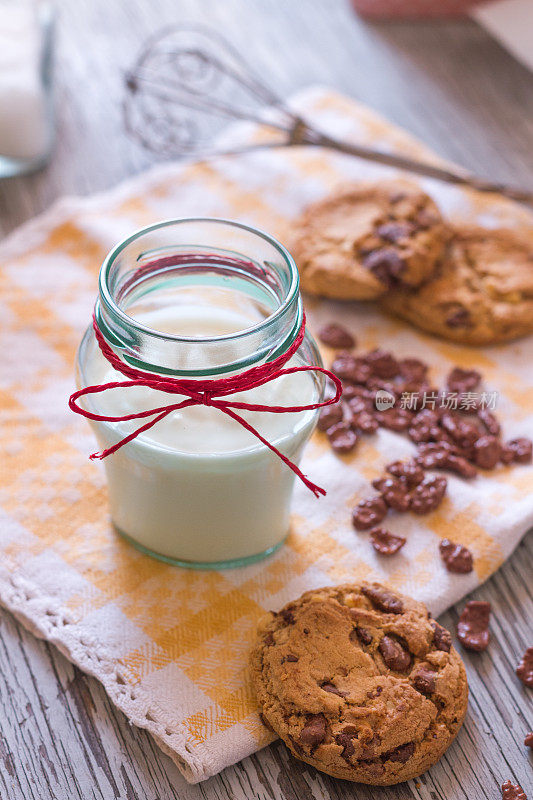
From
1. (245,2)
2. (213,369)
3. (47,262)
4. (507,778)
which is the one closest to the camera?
(213,369)

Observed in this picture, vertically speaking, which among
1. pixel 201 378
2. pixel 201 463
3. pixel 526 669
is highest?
pixel 201 378

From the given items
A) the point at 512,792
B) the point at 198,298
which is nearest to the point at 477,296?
the point at 198,298

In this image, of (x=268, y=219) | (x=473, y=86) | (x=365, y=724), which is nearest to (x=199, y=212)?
(x=268, y=219)

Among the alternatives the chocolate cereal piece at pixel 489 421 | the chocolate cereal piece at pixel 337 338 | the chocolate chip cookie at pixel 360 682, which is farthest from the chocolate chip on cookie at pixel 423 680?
the chocolate cereal piece at pixel 337 338

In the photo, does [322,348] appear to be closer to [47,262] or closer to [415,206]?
[415,206]

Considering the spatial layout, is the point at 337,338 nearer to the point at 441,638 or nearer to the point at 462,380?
the point at 462,380

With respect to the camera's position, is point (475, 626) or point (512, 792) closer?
point (512, 792)
